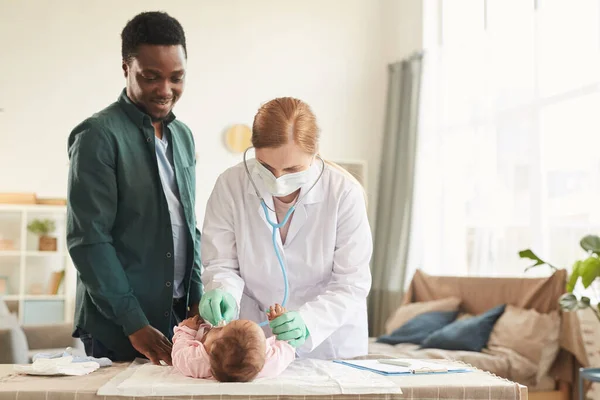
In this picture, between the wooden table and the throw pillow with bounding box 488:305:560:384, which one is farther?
the throw pillow with bounding box 488:305:560:384

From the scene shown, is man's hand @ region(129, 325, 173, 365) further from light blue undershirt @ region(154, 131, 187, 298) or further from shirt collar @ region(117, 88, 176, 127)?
shirt collar @ region(117, 88, 176, 127)

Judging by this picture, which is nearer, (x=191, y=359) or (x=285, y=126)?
(x=191, y=359)

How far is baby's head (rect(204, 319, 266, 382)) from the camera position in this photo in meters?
1.58

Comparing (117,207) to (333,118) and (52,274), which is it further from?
(333,118)

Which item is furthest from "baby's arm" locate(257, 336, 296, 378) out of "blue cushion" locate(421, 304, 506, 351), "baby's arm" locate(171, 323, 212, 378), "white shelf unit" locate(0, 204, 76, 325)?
"white shelf unit" locate(0, 204, 76, 325)

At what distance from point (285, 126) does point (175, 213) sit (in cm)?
45

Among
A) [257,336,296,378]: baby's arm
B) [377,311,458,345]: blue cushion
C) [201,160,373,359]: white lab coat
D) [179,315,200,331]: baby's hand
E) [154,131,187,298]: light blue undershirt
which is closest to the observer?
[257,336,296,378]: baby's arm

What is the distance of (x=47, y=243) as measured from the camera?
5.75 metres

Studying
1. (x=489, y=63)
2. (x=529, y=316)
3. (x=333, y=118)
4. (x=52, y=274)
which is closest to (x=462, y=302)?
(x=529, y=316)

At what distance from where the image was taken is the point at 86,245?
1912 mm

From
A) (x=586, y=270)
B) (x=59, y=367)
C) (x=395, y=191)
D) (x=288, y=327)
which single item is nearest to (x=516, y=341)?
(x=586, y=270)

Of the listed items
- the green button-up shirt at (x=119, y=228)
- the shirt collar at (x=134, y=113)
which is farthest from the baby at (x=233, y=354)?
the shirt collar at (x=134, y=113)

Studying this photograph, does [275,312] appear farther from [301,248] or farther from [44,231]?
[44,231]

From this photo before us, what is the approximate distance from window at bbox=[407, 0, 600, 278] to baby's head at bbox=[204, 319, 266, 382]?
3169 mm
